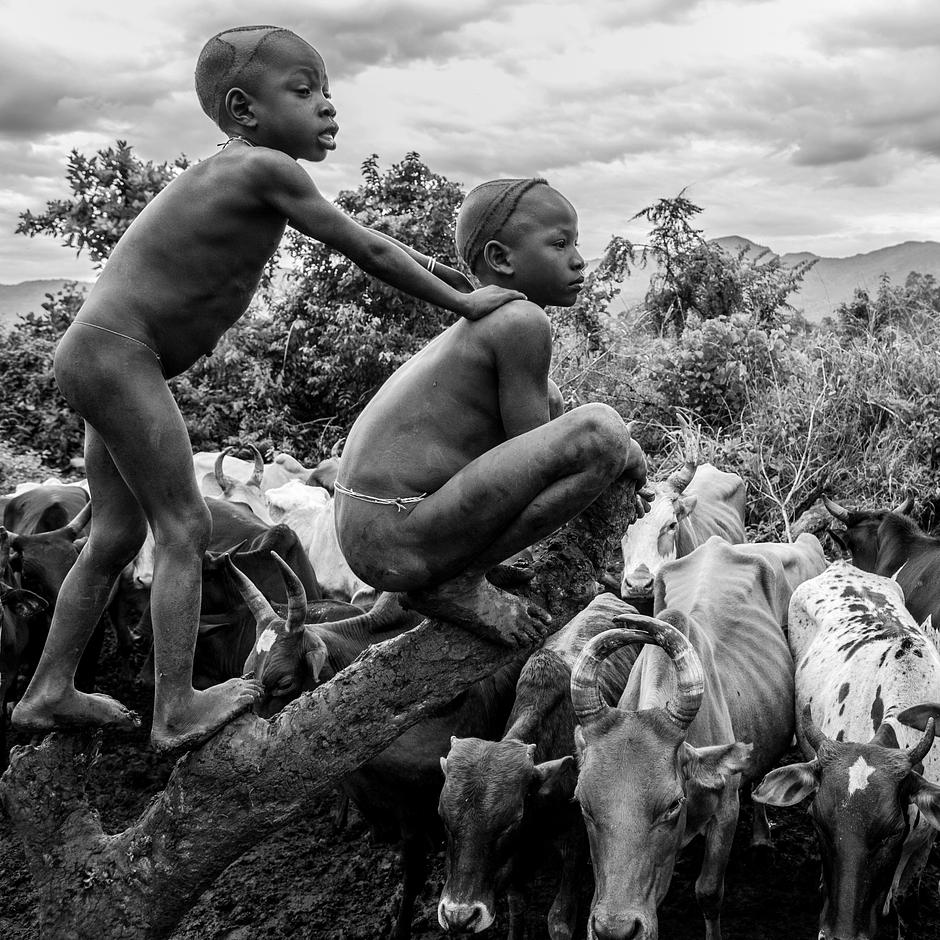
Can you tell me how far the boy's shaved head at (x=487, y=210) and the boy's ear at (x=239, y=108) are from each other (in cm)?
82

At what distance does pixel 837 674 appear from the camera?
5664mm

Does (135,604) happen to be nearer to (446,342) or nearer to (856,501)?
(446,342)

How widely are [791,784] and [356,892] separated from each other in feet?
8.29

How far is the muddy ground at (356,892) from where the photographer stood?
5.06m

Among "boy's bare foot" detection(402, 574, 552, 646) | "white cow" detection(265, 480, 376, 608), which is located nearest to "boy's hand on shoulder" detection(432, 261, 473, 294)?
"boy's bare foot" detection(402, 574, 552, 646)

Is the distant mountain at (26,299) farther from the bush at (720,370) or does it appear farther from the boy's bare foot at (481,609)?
the boy's bare foot at (481,609)

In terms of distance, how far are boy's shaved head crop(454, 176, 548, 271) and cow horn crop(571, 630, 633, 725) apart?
5.47ft

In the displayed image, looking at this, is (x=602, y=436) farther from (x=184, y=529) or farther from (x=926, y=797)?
(x=926, y=797)

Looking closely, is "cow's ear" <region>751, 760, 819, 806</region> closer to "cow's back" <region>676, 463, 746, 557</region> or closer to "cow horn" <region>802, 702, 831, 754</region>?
"cow horn" <region>802, 702, 831, 754</region>

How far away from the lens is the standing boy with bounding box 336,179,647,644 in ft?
10.9

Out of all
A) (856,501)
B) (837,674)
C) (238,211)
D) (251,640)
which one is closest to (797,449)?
(856,501)

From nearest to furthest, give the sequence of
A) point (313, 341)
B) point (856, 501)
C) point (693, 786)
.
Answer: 1. point (693, 786)
2. point (856, 501)
3. point (313, 341)

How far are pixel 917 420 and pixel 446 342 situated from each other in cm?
755

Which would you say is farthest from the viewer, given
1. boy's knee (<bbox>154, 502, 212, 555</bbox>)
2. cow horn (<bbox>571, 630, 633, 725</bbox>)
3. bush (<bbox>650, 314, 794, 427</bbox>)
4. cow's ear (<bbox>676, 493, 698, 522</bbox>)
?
bush (<bbox>650, 314, 794, 427</bbox>)
